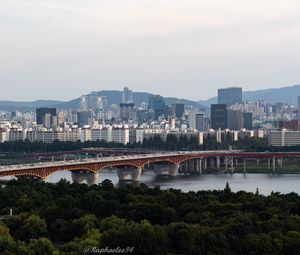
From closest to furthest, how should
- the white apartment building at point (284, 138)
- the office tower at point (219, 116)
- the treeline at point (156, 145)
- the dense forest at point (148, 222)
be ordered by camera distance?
the dense forest at point (148, 222) < the treeline at point (156, 145) < the white apartment building at point (284, 138) < the office tower at point (219, 116)

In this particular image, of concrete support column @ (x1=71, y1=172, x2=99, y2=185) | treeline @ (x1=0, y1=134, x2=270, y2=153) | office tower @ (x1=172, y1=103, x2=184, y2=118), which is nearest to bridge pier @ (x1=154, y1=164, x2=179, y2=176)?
concrete support column @ (x1=71, y1=172, x2=99, y2=185)

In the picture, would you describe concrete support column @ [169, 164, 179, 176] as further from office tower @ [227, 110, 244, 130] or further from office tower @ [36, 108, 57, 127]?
office tower @ [36, 108, 57, 127]

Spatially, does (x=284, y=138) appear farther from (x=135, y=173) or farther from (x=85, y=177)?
(x=85, y=177)

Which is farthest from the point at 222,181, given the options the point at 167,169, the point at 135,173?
the point at 167,169

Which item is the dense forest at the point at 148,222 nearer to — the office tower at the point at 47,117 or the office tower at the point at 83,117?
the office tower at the point at 47,117

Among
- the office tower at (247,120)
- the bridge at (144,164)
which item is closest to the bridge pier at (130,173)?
the bridge at (144,164)

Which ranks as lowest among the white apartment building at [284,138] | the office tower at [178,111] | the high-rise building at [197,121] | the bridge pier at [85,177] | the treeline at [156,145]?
the bridge pier at [85,177]
